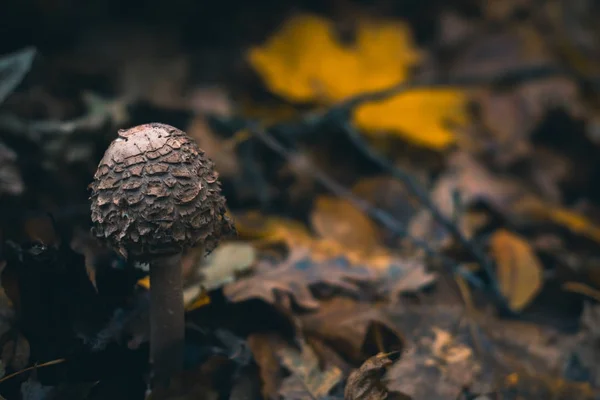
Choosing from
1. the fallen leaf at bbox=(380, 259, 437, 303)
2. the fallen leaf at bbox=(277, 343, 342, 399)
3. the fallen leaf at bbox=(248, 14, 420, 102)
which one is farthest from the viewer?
the fallen leaf at bbox=(248, 14, 420, 102)

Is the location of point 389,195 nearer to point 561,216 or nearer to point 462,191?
point 462,191

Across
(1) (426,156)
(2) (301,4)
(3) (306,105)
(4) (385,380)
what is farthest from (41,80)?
(4) (385,380)

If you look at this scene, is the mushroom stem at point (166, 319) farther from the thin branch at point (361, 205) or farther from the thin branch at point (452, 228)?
the thin branch at point (452, 228)

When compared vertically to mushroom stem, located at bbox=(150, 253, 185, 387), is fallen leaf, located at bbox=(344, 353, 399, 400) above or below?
below

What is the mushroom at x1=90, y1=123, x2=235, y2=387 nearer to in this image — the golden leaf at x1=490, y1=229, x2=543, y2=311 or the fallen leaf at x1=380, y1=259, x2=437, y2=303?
the fallen leaf at x1=380, y1=259, x2=437, y2=303

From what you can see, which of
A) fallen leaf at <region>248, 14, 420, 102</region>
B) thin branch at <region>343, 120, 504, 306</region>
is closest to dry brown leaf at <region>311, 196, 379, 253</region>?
thin branch at <region>343, 120, 504, 306</region>

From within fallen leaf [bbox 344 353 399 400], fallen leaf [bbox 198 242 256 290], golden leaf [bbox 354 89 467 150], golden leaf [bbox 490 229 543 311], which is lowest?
golden leaf [bbox 490 229 543 311]

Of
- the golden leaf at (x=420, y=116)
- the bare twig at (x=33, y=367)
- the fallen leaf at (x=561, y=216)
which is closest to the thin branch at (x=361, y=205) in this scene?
the golden leaf at (x=420, y=116)
